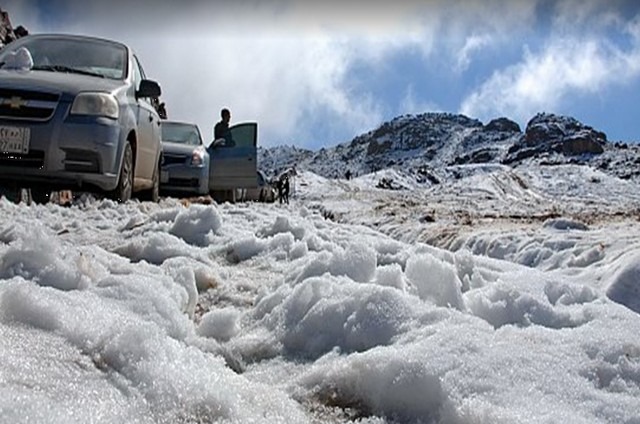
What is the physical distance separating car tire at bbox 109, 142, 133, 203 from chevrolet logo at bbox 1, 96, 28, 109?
40.7 inches

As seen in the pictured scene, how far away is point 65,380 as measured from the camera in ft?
5.57

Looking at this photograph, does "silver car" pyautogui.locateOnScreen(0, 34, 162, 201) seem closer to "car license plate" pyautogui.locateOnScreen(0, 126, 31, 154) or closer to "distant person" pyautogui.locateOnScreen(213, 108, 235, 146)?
"car license plate" pyautogui.locateOnScreen(0, 126, 31, 154)

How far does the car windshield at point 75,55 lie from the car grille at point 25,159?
1.09 meters

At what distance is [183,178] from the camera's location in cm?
1074

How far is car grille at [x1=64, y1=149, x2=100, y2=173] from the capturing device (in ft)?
19.5

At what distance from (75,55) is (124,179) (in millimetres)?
1324

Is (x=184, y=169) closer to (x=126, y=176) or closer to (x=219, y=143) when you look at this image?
(x=219, y=143)

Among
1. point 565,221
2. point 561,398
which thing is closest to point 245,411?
point 561,398

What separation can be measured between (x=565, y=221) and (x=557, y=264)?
231 centimetres

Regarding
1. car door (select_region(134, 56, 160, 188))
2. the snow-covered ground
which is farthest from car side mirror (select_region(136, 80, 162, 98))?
the snow-covered ground

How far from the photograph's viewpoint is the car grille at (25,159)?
588 centimetres

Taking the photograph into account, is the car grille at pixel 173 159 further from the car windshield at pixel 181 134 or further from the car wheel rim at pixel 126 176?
the car wheel rim at pixel 126 176

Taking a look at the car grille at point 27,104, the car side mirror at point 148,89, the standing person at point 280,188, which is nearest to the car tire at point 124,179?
the car side mirror at point 148,89

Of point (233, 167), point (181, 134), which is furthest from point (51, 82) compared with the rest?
point (233, 167)
